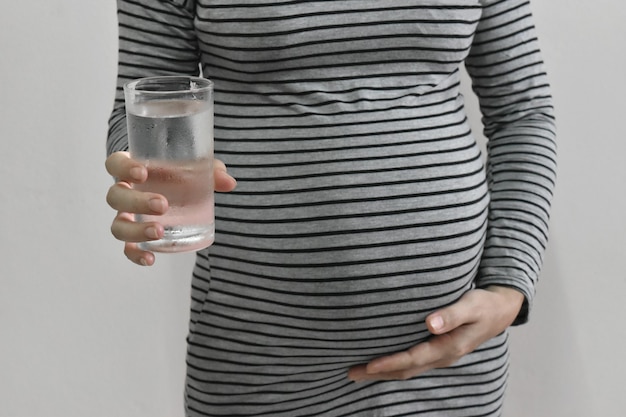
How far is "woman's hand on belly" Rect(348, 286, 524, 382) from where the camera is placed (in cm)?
81

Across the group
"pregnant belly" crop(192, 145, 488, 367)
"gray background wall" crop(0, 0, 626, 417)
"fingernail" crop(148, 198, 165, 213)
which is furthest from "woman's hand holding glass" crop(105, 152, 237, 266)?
"gray background wall" crop(0, 0, 626, 417)

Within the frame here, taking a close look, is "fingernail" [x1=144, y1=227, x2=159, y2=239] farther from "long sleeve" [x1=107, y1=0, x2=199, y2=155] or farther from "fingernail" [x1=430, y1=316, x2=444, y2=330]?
"fingernail" [x1=430, y1=316, x2=444, y2=330]

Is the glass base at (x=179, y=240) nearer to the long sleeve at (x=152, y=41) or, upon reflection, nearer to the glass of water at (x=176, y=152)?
the glass of water at (x=176, y=152)

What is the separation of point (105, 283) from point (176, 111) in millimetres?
786

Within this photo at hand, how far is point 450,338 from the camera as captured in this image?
2.70 feet

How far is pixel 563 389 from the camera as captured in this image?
1.33 meters

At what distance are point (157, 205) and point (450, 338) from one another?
370 millimetres

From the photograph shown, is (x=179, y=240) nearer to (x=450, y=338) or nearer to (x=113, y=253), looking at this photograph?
(x=450, y=338)

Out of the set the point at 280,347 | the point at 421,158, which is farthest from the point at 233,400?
the point at 421,158

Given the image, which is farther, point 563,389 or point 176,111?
point 563,389

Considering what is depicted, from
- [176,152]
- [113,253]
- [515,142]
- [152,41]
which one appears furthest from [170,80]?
[113,253]

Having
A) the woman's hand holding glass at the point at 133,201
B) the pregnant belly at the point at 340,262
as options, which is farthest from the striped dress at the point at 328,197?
the woman's hand holding glass at the point at 133,201

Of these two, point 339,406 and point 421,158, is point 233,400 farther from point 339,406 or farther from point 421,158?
point 421,158

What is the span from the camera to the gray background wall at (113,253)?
1.22m
